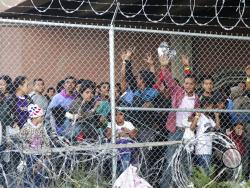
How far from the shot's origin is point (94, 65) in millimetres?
14305

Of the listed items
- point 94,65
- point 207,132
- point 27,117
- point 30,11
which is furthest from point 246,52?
point 27,117

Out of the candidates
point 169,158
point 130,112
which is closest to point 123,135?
point 130,112

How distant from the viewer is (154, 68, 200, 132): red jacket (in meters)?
10.1

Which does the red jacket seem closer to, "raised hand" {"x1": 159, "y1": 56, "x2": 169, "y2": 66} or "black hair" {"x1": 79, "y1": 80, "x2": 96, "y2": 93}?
"raised hand" {"x1": 159, "y1": 56, "x2": 169, "y2": 66}

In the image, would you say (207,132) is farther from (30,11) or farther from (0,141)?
(30,11)

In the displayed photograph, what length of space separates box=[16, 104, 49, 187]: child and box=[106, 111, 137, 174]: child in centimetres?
90

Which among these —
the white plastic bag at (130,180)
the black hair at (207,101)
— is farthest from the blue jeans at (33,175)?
the black hair at (207,101)

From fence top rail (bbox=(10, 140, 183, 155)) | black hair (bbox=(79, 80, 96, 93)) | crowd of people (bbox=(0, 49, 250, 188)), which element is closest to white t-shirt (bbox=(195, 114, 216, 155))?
crowd of people (bbox=(0, 49, 250, 188))

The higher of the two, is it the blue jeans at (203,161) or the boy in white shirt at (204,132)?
the boy in white shirt at (204,132)

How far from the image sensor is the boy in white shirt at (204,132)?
986cm

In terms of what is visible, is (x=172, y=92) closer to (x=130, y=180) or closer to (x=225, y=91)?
(x=225, y=91)

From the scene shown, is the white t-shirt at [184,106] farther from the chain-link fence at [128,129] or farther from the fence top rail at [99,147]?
the fence top rail at [99,147]

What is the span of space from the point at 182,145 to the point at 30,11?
5.47 m

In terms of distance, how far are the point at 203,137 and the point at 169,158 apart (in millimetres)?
513
